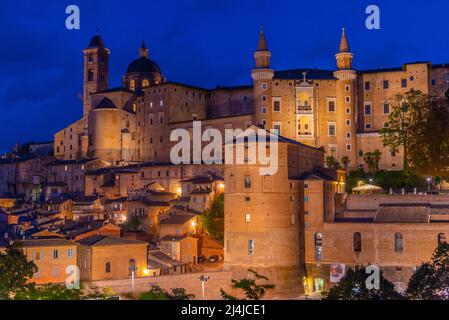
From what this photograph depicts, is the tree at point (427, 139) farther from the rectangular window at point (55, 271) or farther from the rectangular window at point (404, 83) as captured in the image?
the rectangular window at point (55, 271)

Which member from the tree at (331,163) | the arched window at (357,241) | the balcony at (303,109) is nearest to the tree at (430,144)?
the arched window at (357,241)

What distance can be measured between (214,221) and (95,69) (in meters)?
45.9

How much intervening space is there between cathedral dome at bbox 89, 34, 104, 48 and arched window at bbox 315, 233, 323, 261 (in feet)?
187

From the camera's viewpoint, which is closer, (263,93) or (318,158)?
(318,158)

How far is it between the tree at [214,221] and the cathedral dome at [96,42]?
4703cm

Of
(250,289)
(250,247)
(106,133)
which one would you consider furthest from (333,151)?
(250,289)

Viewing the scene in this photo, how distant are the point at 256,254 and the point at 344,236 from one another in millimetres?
6017

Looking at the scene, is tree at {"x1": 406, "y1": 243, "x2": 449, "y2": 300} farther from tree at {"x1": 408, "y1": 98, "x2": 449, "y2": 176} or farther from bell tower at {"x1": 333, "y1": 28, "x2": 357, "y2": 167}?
bell tower at {"x1": 333, "y1": 28, "x2": 357, "y2": 167}

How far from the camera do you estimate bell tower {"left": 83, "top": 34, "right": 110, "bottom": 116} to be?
8569 centimetres

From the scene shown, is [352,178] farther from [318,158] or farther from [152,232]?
[152,232]

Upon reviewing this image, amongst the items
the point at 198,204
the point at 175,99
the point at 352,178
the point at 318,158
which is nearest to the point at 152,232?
the point at 198,204

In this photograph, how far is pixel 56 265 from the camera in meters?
38.5

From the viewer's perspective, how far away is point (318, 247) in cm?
4066

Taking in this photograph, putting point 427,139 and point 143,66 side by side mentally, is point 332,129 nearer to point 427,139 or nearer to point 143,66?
point 427,139
